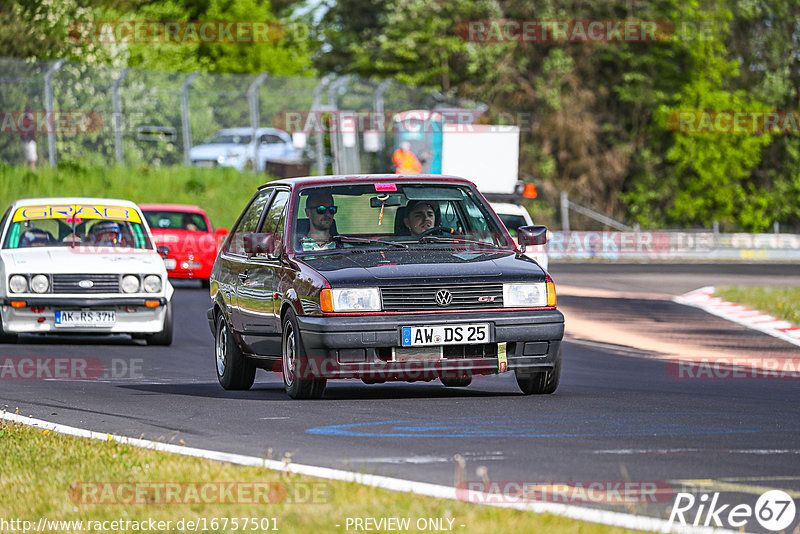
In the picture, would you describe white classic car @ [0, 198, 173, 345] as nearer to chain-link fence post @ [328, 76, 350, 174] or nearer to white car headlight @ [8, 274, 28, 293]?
white car headlight @ [8, 274, 28, 293]

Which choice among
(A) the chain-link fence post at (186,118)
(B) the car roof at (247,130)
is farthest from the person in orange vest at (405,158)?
(B) the car roof at (247,130)

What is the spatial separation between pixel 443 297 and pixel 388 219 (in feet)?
4.03

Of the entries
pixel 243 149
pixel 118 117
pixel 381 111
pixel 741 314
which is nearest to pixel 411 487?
pixel 741 314

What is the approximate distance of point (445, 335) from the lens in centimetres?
980

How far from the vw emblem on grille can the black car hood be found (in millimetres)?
84

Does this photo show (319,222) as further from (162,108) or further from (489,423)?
(162,108)

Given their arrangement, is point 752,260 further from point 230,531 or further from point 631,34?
point 230,531

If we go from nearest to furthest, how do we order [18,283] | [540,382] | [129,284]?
[540,382] → [18,283] → [129,284]

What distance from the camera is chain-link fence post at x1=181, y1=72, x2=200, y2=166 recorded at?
1553 inches

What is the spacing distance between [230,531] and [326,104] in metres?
35.6

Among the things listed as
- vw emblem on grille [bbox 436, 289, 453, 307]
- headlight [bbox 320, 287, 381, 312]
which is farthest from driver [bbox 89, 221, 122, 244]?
vw emblem on grille [bbox 436, 289, 453, 307]

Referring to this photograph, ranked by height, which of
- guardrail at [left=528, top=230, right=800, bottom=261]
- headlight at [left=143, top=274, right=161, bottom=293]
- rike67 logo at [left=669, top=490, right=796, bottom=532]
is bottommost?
guardrail at [left=528, top=230, right=800, bottom=261]

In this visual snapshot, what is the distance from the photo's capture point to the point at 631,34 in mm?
65562

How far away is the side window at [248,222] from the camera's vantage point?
1199cm
